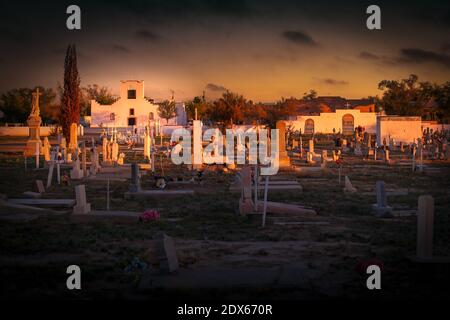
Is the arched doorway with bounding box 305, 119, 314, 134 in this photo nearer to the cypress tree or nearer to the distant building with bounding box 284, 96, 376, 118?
the distant building with bounding box 284, 96, 376, 118

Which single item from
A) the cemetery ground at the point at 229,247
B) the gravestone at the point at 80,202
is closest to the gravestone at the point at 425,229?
the cemetery ground at the point at 229,247

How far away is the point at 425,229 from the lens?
9.13m

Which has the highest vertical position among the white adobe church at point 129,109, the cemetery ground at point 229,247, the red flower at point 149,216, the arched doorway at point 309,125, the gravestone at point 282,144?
the white adobe church at point 129,109

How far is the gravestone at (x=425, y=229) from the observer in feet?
29.9

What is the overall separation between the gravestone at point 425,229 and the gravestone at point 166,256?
379cm

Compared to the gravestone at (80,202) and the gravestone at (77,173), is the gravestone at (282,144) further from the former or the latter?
the gravestone at (80,202)

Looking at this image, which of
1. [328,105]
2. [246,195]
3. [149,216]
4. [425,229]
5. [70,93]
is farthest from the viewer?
[328,105]

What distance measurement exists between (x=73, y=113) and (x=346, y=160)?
23070 mm

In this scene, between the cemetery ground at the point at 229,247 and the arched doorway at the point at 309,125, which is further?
the arched doorway at the point at 309,125

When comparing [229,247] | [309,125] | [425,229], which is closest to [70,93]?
[229,247]

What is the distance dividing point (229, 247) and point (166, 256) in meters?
1.97

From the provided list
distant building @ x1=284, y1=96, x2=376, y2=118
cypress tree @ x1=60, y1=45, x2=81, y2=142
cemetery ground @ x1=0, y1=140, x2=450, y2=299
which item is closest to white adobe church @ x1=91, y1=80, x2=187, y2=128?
distant building @ x1=284, y1=96, x2=376, y2=118

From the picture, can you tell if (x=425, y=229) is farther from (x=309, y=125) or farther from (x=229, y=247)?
(x=309, y=125)
